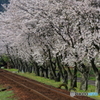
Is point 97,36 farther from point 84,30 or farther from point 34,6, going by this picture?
point 34,6

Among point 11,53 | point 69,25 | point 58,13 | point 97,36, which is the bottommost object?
point 11,53

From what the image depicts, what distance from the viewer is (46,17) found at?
17641mm

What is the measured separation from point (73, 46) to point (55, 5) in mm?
4044

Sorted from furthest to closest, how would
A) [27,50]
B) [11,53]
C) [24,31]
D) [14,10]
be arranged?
1. [11,53]
2. [27,50]
3. [24,31]
4. [14,10]

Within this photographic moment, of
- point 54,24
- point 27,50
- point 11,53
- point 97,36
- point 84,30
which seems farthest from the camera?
point 11,53

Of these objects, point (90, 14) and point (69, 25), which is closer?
point (90, 14)

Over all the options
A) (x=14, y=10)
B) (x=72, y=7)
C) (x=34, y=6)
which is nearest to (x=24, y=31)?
(x=14, y=10)

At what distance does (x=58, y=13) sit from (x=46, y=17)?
1.24 meters

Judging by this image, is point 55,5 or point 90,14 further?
point 55,5

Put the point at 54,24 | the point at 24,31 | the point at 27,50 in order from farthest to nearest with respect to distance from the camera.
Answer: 1. the point at 27,50
2. the point at 24,31
3. the point at 54,24

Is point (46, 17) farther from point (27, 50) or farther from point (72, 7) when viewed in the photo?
point (27, 50)

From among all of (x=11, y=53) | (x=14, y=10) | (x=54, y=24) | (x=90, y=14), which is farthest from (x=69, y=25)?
(x=11, y=53)

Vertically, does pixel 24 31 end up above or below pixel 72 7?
below

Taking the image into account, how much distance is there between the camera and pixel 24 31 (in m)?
23.5
